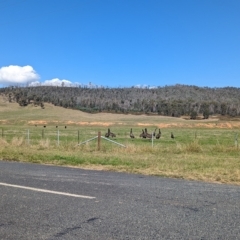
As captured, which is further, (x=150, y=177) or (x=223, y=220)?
(x=150, y=177)

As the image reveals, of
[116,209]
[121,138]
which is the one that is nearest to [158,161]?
[116,209]

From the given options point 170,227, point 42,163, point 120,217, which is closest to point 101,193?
point 120,217

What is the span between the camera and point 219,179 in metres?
10.8

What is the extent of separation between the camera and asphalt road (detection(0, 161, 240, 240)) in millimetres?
5312

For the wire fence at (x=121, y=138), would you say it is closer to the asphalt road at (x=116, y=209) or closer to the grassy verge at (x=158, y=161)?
the grassy verge at (x=158, y=161)

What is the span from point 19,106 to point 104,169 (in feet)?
463

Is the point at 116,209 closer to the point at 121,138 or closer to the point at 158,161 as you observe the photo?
the point at 158,161

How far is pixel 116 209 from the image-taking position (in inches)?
261

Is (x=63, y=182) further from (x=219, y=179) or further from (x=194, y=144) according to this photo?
(x=194, y=144)

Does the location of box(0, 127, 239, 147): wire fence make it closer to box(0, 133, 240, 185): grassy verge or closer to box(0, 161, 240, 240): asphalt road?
box(0, 133, 240, 185): grassy verge

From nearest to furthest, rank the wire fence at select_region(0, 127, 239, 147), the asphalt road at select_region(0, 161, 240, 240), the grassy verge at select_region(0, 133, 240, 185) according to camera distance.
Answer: the asphalt road at select_region(0, 161, 240, 240) → the grassy verge at select_region(0, 133, 240, 185) → the wire fence at select_region(0, 127, 239, 147)

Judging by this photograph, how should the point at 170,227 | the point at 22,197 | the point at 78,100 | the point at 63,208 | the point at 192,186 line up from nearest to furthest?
the point at 170,227, the point at 63,208, the point at 22,197, the point at 192,186, the point at 78,100

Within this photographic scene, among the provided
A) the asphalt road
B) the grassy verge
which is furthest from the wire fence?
the asphalt road

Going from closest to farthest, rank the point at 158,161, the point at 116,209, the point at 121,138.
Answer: the point at 116,209
the point at 158,161
the point at 121,138
